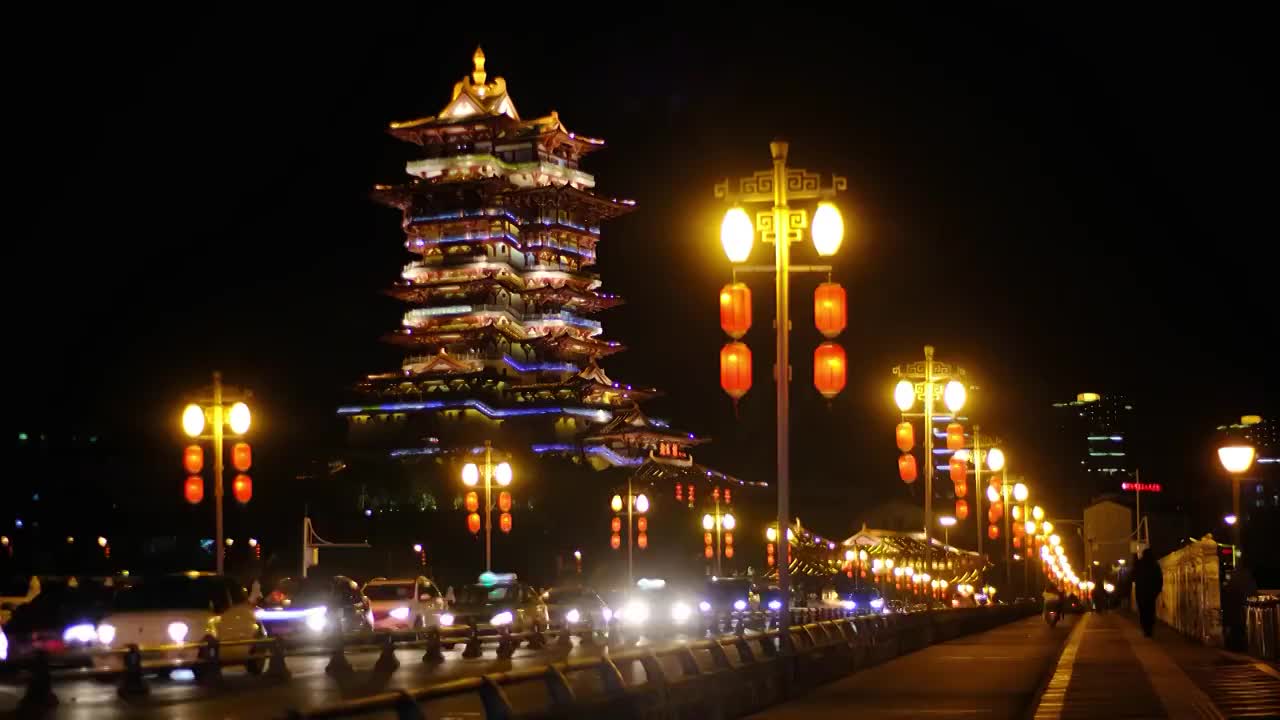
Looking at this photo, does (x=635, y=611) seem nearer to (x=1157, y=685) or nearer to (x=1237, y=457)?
(x=1237, y=457)

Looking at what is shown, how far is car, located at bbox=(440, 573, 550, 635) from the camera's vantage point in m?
35.6

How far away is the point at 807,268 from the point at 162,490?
78.3 metres

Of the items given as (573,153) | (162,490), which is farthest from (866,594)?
(573,153)

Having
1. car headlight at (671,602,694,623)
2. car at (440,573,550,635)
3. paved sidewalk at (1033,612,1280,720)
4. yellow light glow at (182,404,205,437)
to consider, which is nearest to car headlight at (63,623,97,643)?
car at (440,573,550,635)

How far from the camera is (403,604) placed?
35.2 meters

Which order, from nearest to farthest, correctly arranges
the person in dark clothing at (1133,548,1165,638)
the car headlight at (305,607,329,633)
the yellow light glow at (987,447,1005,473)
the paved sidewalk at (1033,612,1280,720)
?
the paved sidewalk at (1033,612,1280,720), the person in dark clothing at (1133,548,1165,638), the car headlight at (305,607,329,633), the yellow light glow at (987,447,1005,473)

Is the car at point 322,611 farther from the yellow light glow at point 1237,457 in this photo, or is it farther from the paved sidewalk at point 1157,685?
the yellow light glow at point 1237,457

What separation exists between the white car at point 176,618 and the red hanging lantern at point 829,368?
379 inches

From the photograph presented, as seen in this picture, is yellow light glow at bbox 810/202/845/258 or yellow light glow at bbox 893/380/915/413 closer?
yellow light glow at bbox 810/202/845/258

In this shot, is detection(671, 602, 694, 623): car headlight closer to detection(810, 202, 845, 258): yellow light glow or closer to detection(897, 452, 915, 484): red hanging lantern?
detection(897, 452, 915, 484): red hanging lantern

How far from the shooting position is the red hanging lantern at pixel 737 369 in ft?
84.9

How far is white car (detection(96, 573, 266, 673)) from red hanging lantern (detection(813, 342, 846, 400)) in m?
9.61

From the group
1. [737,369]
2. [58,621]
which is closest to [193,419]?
[58,621]

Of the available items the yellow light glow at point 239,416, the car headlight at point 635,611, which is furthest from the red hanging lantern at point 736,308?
the car headlight at point 635,611
